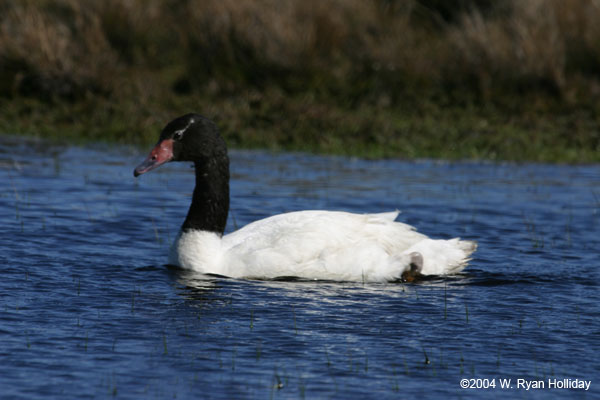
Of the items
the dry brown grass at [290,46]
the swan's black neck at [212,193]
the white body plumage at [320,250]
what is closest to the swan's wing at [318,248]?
the white body plumage at [320,250]

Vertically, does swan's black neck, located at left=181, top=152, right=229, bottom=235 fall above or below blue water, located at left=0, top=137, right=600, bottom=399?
above

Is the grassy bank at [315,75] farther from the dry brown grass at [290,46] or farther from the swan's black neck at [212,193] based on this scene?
the swan's black neck at [212,193]

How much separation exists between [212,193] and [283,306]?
2.11 m

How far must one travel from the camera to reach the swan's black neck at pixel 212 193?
10.5 meters

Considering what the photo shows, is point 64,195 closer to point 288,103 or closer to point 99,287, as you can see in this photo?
point 99,287

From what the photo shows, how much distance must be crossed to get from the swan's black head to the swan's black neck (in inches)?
2.9

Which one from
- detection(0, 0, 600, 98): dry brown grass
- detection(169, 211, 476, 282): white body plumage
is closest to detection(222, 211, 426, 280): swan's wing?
detection(169, 211, 476, 282): white body plumage

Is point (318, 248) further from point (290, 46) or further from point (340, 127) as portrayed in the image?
point (290, 46)

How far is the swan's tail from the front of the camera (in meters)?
10.3

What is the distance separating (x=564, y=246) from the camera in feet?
39.0

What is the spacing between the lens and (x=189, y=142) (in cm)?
1066
